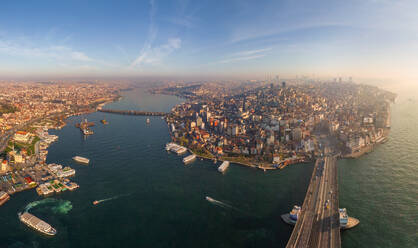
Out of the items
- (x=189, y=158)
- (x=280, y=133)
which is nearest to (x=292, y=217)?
(x=189, y=158)

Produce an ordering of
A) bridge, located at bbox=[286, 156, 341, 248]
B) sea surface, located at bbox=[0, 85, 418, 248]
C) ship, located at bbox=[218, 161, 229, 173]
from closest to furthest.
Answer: bridge, located at bbox=[286, 156, 341, 248] < sea surface, located at bbox=[0, 85, 418, 248] < ship, located at bbox=[218, 161, 229, 173]

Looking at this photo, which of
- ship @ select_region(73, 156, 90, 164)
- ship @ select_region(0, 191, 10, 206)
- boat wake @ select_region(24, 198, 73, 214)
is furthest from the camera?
ship @ select_region(73, 156, 90, 164)

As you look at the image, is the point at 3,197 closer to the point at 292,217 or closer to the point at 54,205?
the point at 54,205

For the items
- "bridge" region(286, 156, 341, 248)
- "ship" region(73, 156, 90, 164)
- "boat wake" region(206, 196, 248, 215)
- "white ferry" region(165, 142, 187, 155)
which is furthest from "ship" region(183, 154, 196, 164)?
"bridge" region(286, 156, 341, 248)

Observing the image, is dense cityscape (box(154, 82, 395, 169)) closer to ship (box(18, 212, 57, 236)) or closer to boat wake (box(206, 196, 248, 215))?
boat wake (box(206, 196, 248, 215))

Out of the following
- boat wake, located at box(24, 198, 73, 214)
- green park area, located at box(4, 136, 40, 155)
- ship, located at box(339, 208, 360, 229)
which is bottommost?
boat wake, located at box(24, 198, 73, 214)

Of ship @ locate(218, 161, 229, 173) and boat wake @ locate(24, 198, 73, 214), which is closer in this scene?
boat wake @ locate(24, 198, 73, 214)
